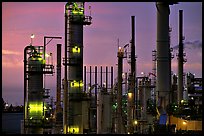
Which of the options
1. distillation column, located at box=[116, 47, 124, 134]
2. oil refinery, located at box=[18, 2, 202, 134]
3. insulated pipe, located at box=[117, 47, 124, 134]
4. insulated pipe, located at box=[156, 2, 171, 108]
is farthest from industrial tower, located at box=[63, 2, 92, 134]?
insulated pipe, located at box=[117, 47, 124, 134]

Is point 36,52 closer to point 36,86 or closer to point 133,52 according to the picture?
point 36,86

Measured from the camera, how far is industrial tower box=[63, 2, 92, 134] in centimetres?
2409

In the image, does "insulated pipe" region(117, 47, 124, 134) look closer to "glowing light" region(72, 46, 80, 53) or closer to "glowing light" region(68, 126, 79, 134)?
"glowing light" region(68, 126, 79, 134)

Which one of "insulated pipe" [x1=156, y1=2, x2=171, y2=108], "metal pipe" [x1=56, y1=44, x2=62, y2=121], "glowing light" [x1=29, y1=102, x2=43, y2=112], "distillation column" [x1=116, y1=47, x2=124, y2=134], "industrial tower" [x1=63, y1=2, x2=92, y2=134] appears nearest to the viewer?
"glowing light" [x1=29, y1=102, x2=43, y2=112]

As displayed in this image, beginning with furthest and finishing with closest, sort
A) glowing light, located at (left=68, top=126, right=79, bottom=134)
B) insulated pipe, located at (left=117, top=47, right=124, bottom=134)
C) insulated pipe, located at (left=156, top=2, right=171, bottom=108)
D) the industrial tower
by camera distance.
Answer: insulated pipe, located at (left=117, top=47, right=124, bottom=134)
insulated pipe, located at (left=156, top=2, right=171, bottom=108)
the industrial tower
glowing light, located at (left=68, top=126, right=79, bottom=134)

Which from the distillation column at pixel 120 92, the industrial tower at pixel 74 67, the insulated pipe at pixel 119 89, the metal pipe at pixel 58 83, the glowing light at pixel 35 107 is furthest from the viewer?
the metal pipe at pixel 58 83

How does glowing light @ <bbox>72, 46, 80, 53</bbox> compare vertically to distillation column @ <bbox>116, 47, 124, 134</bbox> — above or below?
above

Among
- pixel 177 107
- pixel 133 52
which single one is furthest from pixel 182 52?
pixel 177 107

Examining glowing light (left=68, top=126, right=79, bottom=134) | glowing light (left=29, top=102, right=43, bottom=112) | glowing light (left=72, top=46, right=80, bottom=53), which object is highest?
glowing light (left=72, top=46, right=80, bottom=53)

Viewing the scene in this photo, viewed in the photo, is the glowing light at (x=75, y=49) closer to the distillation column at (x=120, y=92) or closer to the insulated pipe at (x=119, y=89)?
the distillation column at (x=120, y=92)

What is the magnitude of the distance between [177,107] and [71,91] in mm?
7076

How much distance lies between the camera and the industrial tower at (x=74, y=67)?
2409 cm

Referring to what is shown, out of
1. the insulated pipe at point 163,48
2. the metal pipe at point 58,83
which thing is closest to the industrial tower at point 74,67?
the insulated pipe at point 163,48

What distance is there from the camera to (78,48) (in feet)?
79.7
